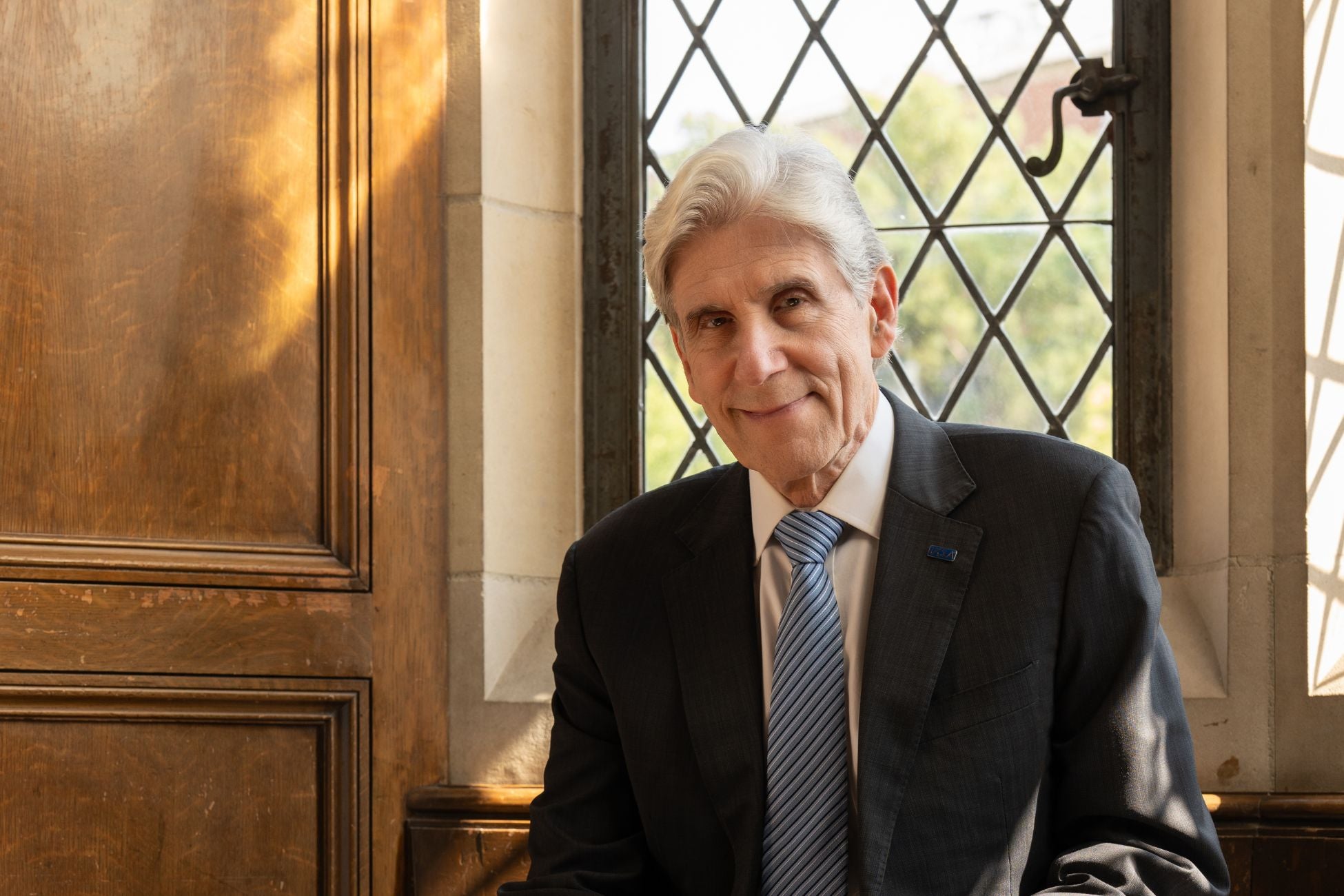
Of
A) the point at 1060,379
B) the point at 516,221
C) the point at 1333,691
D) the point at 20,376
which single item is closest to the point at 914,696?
the point at 1333,691

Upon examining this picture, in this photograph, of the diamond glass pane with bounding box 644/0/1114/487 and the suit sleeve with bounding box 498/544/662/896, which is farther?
the diamond glass pane with bounding box 644/0/1114/487

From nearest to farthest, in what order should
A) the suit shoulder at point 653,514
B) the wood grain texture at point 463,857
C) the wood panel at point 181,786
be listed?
the suit shoulder at point 653,514
the wood panel at point 181,786
the wood grain texture at point 463,857

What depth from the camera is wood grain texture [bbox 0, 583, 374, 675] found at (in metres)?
2.17

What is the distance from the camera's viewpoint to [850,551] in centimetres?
180

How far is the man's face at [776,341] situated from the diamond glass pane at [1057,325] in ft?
3.21

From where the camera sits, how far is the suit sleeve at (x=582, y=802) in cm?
183

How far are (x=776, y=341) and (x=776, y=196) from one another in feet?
0.61

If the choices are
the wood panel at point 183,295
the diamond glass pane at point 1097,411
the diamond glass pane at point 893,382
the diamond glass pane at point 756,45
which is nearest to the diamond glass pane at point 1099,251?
the diamond glass pane at point 1097,411

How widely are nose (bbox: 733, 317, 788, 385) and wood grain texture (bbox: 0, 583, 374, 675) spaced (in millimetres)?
1015

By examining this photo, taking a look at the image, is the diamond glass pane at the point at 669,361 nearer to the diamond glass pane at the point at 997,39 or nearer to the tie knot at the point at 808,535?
the diamond glass pane at the point at 997,39

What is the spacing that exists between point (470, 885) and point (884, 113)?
5.55ft

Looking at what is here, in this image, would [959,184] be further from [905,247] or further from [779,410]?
[779,410]

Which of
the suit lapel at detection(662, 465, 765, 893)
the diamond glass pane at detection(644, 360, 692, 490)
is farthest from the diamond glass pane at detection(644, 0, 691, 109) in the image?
the suit lapel at detection(662, 465, 765, 893)

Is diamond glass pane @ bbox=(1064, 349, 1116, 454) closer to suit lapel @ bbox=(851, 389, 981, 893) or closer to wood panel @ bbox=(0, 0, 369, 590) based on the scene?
suit lapel @ bbox=(851, 389, 981, 893)
